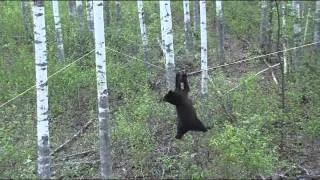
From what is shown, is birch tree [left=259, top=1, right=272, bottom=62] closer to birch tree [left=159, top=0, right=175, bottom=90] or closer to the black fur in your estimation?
birch tree [left=159, top=0, right=175, bottom=90]

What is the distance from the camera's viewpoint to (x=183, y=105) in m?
8.87

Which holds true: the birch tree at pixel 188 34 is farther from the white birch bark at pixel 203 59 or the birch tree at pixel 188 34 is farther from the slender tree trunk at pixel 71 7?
the slender tree trunk at pixel 71 7

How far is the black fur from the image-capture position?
342 inches

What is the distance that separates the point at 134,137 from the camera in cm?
1002

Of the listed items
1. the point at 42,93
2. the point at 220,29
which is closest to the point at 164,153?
the point at 42,93

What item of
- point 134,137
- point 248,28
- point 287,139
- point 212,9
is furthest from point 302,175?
point 212,9

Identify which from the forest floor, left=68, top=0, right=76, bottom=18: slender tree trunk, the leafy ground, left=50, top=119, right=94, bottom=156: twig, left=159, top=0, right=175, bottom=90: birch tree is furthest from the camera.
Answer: left=68, top=0, right=76, bottom=18: slender tree trunk

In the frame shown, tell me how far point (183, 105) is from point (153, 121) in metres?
2.58

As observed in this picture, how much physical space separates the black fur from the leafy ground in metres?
0.58

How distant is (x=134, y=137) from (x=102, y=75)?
1.58m

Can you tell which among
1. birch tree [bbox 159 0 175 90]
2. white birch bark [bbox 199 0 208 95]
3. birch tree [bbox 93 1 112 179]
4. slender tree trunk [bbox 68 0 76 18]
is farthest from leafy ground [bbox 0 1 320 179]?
slender tree trunk [bbox 68 0 76 18]

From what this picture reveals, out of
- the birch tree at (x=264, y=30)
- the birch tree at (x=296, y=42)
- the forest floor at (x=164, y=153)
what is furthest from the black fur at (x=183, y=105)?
the birch tree at (x=264, y=30)

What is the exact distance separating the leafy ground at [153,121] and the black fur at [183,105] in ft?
1.91

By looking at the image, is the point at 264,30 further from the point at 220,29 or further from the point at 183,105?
the point at 183,105
